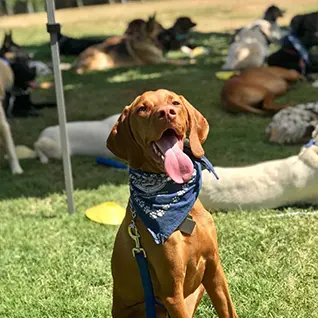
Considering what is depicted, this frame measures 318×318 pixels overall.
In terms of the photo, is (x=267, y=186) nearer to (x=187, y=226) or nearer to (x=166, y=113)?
(x=187, y=226)

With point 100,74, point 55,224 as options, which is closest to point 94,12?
point 100,74

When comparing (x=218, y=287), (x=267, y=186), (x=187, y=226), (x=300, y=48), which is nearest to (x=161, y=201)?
(x=187, y=226)

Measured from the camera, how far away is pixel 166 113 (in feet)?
7.54

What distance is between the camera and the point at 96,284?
383 centimetres

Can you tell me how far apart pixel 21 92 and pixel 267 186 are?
5676 millimetres

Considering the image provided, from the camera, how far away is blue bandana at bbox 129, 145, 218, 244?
2.51 meters

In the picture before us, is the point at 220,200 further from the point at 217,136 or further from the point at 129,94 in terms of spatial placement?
the point at 129,94

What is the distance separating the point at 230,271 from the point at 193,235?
4.15 ft

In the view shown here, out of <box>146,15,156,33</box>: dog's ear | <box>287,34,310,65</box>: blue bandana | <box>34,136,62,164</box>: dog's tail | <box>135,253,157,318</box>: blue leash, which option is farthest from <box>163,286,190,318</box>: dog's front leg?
<box>146,15,156,33</box>: dog's ear

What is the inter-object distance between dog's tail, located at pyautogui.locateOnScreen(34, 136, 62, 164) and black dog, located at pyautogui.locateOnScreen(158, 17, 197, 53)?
7.30 metres

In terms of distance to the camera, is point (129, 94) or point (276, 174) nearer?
point (276, 174)

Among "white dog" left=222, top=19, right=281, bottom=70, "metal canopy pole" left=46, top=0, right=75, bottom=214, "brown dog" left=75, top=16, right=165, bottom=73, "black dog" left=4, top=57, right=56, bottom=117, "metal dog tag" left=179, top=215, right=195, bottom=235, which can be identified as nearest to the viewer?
"metal dog tag" left=179, top=215, right=195, bottom=235

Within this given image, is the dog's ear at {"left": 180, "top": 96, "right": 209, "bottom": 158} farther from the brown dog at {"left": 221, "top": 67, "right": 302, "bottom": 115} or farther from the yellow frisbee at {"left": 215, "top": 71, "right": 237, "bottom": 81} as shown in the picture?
the yellow frisbee at {"left": 215, "top": 71, "right": 237, "bottom": 81}

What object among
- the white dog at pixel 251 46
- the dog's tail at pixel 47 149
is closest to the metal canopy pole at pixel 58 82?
the dog's tail at pixel 47 149
